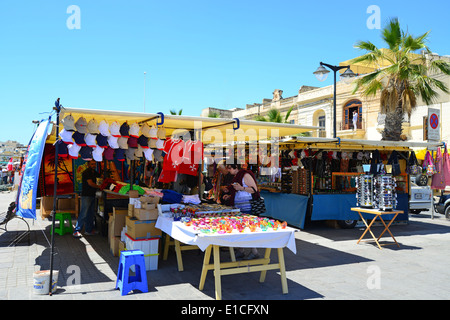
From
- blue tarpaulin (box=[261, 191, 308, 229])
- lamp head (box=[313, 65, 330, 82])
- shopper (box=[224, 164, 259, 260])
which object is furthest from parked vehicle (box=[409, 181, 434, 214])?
shopper (box=[224, 164, 259, 260])

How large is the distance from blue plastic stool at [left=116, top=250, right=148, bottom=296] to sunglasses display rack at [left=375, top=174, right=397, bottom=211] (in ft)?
18.2

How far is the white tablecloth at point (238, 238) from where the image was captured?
4.45 metres

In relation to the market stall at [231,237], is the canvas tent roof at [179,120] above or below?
above

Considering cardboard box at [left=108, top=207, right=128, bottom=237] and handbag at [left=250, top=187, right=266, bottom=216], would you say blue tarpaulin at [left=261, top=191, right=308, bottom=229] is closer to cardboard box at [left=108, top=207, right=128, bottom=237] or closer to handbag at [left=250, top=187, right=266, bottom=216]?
handbag at [left=250, top=187, right=266, bottom=216]

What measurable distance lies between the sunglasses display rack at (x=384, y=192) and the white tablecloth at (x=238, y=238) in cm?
401

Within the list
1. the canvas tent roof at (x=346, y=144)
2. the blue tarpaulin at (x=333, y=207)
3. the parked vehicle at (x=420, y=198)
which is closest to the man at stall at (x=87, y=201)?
the canvas tent roof at (x=346, y=144)

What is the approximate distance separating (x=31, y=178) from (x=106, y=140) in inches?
58.1

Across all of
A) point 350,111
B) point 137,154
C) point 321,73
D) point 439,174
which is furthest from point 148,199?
point 350,111

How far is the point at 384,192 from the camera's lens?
796 centimetres

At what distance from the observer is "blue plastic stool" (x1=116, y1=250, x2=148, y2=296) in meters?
4.75

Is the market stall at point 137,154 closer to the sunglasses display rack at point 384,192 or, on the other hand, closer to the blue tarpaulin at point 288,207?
the sunglasses display rack at point 384,192
